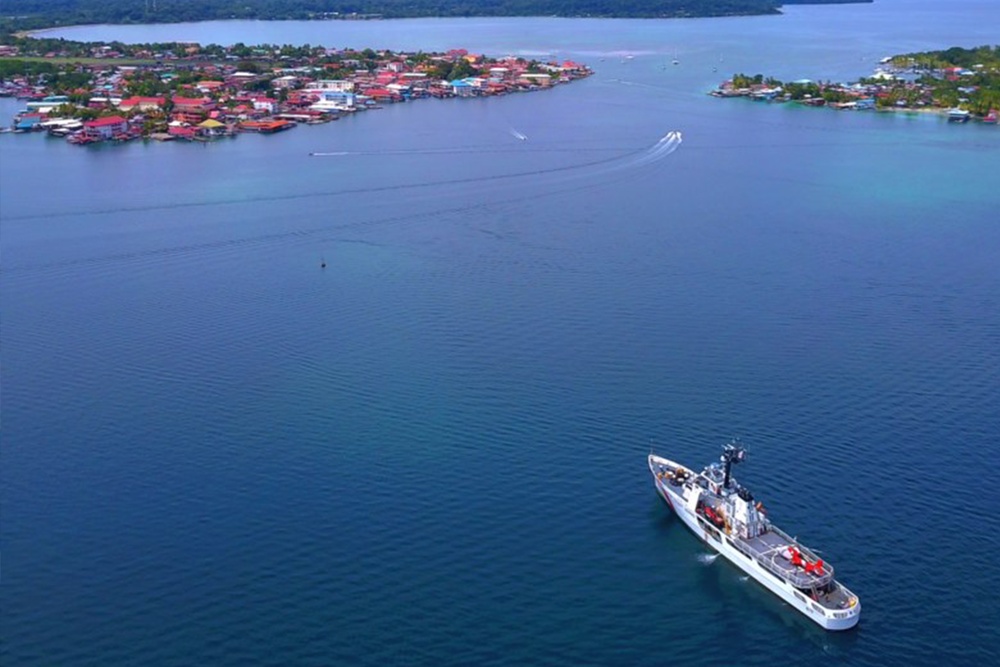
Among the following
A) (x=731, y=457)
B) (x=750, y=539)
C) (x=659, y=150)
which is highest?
(x=659, y=150)

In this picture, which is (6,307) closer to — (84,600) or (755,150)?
(84,600)

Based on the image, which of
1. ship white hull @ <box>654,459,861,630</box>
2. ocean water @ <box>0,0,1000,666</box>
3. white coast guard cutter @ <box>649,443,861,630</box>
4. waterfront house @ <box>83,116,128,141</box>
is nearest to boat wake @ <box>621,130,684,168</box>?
ocean water @ <box>0,0,1000,666</box>

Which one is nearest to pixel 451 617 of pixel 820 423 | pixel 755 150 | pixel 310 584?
pixel 310 584

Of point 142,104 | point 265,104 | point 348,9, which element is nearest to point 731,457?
point 265,104

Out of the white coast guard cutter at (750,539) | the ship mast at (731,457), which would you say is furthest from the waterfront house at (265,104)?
the ship mast at (731,457)

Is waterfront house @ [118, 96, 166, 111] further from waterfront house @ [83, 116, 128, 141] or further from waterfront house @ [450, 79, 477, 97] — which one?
waterfront house @ [450, 79, 477, 97]

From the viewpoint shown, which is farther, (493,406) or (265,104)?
(265,104)

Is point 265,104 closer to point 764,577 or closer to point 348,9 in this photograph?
point 764,577
